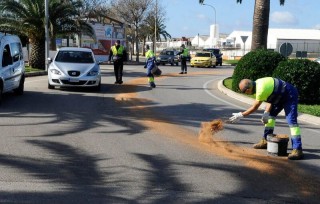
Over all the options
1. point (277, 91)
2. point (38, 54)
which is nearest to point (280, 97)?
point (277, 91)

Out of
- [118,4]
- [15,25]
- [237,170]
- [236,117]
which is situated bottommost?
[237,170]

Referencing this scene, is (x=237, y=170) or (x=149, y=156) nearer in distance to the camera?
Result: (x=237, y=170)

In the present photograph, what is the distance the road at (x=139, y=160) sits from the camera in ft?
17.9

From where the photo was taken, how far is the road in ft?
17.9

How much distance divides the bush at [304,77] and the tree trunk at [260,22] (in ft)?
18.3

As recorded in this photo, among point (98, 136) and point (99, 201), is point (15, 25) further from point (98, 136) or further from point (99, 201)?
point (99, 201)

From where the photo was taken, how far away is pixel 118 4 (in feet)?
192

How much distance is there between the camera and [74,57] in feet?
58.0

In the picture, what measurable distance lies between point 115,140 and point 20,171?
8.03 feet

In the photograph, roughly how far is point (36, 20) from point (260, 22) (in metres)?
13.4

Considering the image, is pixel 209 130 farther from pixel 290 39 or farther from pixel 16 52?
pixel 290 39

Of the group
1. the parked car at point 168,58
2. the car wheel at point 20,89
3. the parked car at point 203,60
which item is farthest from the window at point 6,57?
the parked car at point 168,58

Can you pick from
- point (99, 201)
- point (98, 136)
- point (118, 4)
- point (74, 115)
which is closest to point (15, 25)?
point (74, 115)

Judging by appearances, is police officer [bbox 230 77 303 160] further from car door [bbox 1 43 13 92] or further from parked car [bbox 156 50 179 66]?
A: parked car [bbox 156 50 179 66]
